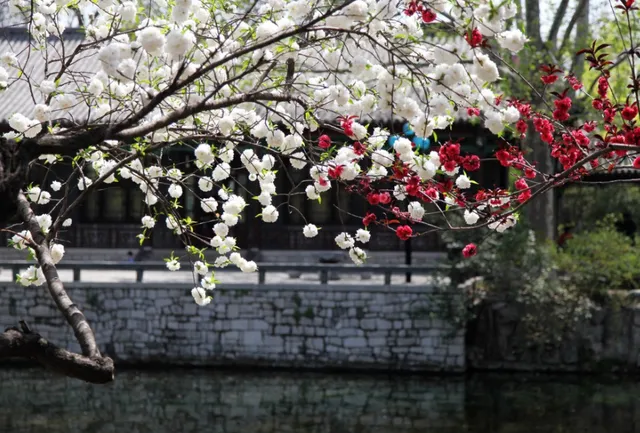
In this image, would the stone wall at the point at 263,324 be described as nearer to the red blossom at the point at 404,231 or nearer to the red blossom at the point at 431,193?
the red blossom at the point at 404,231

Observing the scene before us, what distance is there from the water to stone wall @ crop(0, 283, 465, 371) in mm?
347

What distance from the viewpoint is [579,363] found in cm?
1539

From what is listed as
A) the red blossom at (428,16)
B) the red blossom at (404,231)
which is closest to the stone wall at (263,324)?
the red blossom at (404,231)

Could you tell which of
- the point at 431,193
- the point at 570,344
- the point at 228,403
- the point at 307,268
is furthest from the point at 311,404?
the point at 431,193

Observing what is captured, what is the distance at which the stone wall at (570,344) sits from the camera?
1526cm

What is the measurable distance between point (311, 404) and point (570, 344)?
4251 mm

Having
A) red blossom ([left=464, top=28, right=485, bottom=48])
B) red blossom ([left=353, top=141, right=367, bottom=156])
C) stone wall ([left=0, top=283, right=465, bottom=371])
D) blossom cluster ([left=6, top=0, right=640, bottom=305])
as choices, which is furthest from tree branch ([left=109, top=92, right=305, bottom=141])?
stone wall ([left=0, top=283, right=465, bottom=371])

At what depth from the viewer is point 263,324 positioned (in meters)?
15.5

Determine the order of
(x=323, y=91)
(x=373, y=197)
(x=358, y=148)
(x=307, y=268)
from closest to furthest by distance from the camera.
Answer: (x=358, y=148) → (x=323, y=91) → (x=373, y=197) → (x=307, y=268)

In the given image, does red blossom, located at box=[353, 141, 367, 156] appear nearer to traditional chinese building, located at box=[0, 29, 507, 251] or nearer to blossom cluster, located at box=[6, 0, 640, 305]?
blossom cluster, located at box=[6, 0, 640, 305]

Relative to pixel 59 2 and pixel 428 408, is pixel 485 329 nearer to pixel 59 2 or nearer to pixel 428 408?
pixel 428 408

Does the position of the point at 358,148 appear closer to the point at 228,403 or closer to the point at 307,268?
the point at 228,403

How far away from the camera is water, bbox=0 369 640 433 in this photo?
12.9m

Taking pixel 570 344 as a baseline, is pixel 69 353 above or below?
above
